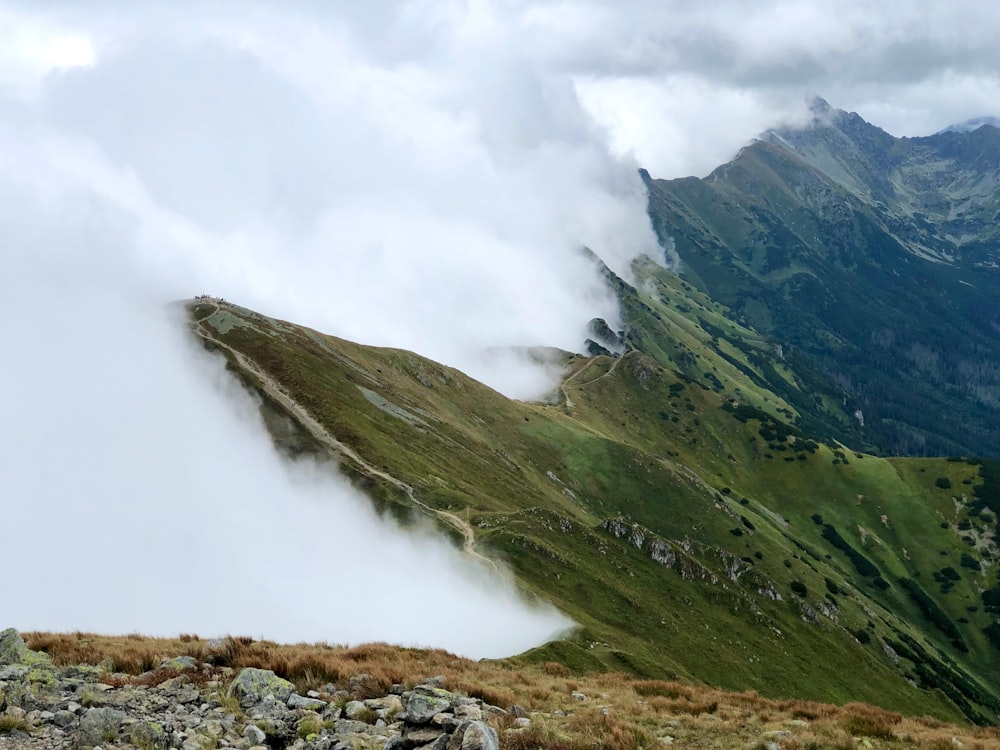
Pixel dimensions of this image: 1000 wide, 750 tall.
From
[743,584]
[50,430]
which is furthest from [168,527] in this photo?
[743,584]

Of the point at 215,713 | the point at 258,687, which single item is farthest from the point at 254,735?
the point at 258,687

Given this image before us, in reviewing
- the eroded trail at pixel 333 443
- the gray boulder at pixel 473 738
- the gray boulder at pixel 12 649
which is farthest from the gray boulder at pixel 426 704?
the eroded trail at pixel 333 443

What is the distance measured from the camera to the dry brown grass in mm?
19953

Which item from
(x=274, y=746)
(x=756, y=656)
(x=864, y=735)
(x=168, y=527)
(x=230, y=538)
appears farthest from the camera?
(x=168, y=527)

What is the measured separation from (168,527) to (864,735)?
15362 centimetres

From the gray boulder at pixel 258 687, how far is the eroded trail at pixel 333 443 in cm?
8747

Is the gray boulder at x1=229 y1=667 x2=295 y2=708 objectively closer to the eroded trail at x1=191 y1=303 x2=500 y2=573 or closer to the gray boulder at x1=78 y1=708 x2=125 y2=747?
the gray boulder at x1=78 y1=708 x2=125 y2=747

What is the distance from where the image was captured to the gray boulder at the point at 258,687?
2087 centimetres

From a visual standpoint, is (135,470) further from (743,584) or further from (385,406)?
(743,584)

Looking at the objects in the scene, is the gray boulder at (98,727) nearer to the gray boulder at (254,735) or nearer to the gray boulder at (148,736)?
the gray boulder at (148,736)

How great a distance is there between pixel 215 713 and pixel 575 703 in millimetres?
12341

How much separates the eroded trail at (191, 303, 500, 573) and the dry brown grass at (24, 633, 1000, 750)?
8119cm

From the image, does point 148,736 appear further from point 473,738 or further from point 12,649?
point 12,649

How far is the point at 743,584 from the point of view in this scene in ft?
550
